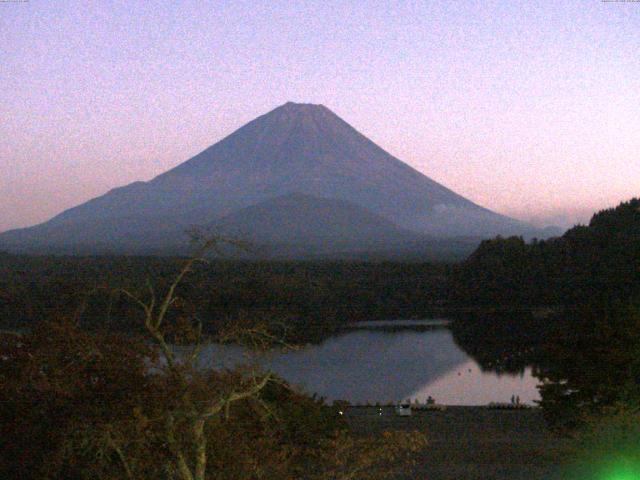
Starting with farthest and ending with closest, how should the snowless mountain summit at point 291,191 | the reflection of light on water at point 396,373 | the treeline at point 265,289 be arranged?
the snowless mountain summit at point 291,191 < the treeline at point 265,289 < the reflection of light on water at point 396,373

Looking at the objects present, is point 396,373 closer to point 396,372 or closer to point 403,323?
point 396,372

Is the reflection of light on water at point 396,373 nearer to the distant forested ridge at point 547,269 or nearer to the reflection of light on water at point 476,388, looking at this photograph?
the reflection of light on water at point 476,388

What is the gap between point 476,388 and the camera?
2241 cm

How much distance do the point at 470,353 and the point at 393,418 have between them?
47.3 ft

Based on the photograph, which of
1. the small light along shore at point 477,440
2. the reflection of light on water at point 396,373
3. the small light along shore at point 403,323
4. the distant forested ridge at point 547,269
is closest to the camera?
the small light along shore at point 477,440

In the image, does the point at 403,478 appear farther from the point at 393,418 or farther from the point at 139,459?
the point at 139,459

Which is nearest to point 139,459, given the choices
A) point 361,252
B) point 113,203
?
point 361,252

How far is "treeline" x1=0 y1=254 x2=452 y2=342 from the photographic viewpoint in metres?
29.8

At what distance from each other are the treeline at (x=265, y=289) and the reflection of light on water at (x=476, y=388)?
383 centimetres

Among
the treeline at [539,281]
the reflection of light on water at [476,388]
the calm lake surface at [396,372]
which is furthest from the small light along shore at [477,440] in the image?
the treeline at [539,281]

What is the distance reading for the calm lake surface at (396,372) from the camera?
2103cm

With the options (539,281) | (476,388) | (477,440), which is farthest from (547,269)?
(477,440)

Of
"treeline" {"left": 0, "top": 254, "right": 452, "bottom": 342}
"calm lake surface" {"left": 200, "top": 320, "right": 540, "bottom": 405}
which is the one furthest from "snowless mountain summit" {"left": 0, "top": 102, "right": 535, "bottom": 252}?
"calm lake surface" {"left": 200, "top": 320, "right": 540, "bottom": 405}

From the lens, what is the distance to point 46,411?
184 inches
